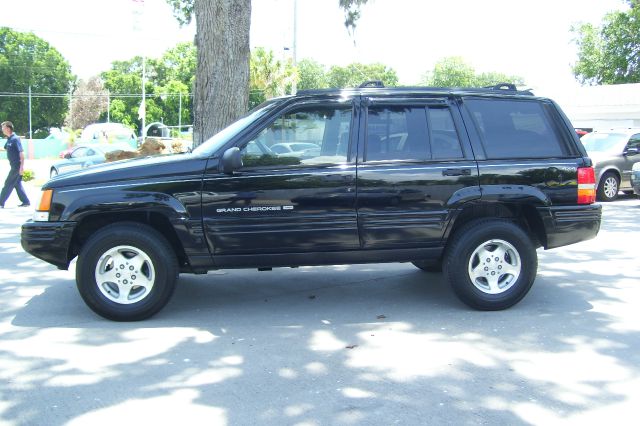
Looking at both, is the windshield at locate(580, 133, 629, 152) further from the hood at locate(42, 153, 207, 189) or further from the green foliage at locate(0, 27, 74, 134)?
the green foliage at locate(0, 27, 74, 134)

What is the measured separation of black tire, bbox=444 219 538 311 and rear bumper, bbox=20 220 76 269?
10.9 ft

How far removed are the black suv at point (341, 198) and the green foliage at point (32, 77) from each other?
7689 centimetres

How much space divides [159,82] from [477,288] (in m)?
79.9

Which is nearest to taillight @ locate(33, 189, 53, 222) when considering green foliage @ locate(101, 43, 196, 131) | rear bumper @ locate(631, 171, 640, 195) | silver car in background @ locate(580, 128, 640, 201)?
rear bumper @ locate(631, 171, 640, 195)

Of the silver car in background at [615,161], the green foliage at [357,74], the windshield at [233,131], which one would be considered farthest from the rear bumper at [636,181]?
the green foliage at [357,74]

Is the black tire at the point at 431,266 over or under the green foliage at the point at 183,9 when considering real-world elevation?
under

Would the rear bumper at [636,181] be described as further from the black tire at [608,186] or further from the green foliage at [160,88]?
the green foliage at [160,88]

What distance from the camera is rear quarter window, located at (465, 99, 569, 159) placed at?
6.04 meters

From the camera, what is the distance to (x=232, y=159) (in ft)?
17.8

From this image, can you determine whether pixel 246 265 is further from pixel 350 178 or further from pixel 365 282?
pixel 365 282

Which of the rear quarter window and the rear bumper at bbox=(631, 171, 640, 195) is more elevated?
the rear quarter window

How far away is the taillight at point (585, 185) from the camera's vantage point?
6.08 metres

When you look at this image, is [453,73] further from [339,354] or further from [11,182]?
[339,354]

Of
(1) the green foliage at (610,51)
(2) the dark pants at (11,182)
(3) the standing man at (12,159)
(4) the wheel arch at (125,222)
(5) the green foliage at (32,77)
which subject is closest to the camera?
(4) the wheel arch at (125,222)
